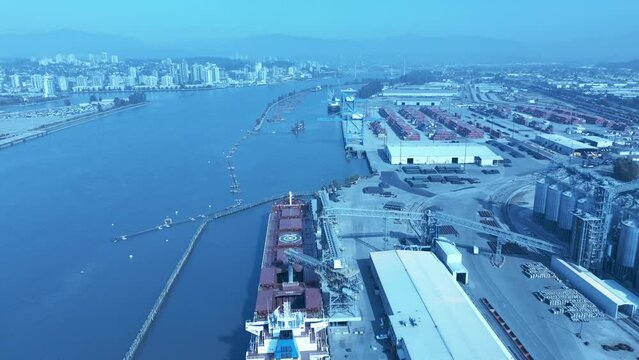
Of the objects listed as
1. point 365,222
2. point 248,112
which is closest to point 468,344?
point 365,222

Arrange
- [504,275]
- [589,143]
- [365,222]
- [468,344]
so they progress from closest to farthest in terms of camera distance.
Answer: [468,344], [504,275], [365,222], [589,143]

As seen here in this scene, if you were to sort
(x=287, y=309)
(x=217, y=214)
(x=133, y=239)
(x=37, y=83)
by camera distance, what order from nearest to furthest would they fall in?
(x=287, y=309), (x=133, y=239), (x=217, y=214), (x=37, y=83)

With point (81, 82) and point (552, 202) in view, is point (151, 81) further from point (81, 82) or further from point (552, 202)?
point (552, 202)

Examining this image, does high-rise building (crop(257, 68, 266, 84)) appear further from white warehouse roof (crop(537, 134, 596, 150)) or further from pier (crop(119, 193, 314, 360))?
pier (crop(119, 193, 314, 360))

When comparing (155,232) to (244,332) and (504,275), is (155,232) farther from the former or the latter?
(504,275)

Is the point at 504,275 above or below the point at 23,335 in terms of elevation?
above

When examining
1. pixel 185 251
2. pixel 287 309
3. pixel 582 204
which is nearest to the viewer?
pixel 287 309

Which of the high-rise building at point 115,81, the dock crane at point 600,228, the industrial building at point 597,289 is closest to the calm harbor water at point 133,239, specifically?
the industrial building at point 597,289

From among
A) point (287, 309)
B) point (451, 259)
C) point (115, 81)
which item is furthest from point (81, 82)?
point (287, 309)
